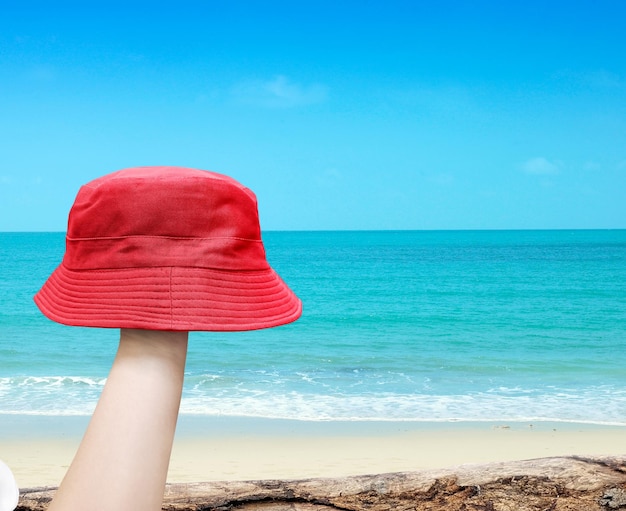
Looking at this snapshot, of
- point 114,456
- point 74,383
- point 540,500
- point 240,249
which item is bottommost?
point 74,383

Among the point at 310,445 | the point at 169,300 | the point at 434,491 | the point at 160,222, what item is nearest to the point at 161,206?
the point at 160,222

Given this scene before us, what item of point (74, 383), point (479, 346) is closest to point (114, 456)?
point (74, 383)

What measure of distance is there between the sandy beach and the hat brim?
4.96 meters

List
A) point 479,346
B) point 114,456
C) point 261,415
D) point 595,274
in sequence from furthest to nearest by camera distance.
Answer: point 595,274
point 479,346
point 261,415
point 114,456

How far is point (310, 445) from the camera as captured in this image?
21.8 feet

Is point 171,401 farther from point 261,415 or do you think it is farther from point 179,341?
point 261,415

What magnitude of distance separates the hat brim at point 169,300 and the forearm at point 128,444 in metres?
0.06

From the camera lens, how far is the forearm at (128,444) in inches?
35.4

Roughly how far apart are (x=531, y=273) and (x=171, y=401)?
36.1 meters

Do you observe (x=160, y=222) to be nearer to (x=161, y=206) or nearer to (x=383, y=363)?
(x=161, y=206)

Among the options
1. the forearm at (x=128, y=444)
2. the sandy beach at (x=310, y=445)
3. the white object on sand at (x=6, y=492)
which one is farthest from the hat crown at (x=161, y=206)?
the sandy beach at (x=310, y=445)

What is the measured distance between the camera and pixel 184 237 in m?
1.04

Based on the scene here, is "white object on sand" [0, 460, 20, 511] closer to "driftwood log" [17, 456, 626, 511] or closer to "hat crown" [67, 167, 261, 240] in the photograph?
"hat crown" [67, 167, 261, 240]

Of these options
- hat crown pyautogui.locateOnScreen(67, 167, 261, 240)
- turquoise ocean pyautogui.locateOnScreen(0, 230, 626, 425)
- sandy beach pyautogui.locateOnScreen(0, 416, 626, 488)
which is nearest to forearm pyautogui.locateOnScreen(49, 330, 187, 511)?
hat crown pyautogui.locateOnScreen(67, 167, 261, 240)
